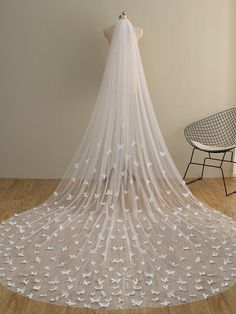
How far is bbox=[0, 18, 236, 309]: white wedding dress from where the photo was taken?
3102mm

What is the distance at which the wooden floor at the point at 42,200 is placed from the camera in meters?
2.86

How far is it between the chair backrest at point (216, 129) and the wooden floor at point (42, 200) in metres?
0.41

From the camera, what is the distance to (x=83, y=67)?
17.0 ft

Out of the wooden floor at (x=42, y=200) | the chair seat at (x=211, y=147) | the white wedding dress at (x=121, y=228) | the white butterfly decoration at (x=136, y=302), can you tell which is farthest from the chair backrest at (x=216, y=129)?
the white butterfly decoration at (x=136, y=302)

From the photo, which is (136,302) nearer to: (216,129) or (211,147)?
(211,147)

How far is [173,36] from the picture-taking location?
5.12 meters

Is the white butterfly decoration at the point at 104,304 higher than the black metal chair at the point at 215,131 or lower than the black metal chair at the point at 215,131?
lower

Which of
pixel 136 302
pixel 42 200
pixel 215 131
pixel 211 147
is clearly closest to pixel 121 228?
pixel 136 302

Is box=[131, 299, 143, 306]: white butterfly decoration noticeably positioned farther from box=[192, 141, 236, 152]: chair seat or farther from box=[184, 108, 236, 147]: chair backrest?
box=[184, 108, 236, 147]: chair backrest

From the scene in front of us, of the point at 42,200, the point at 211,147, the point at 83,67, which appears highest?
the point at 83,67

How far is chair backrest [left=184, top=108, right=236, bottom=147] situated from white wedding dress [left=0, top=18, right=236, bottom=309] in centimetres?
101

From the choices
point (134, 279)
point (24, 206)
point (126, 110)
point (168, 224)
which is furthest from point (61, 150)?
point (134, 279)

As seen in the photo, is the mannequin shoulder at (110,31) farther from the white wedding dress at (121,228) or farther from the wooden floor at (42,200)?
the wooden floor at (42,200)

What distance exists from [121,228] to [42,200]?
3.66 feet
